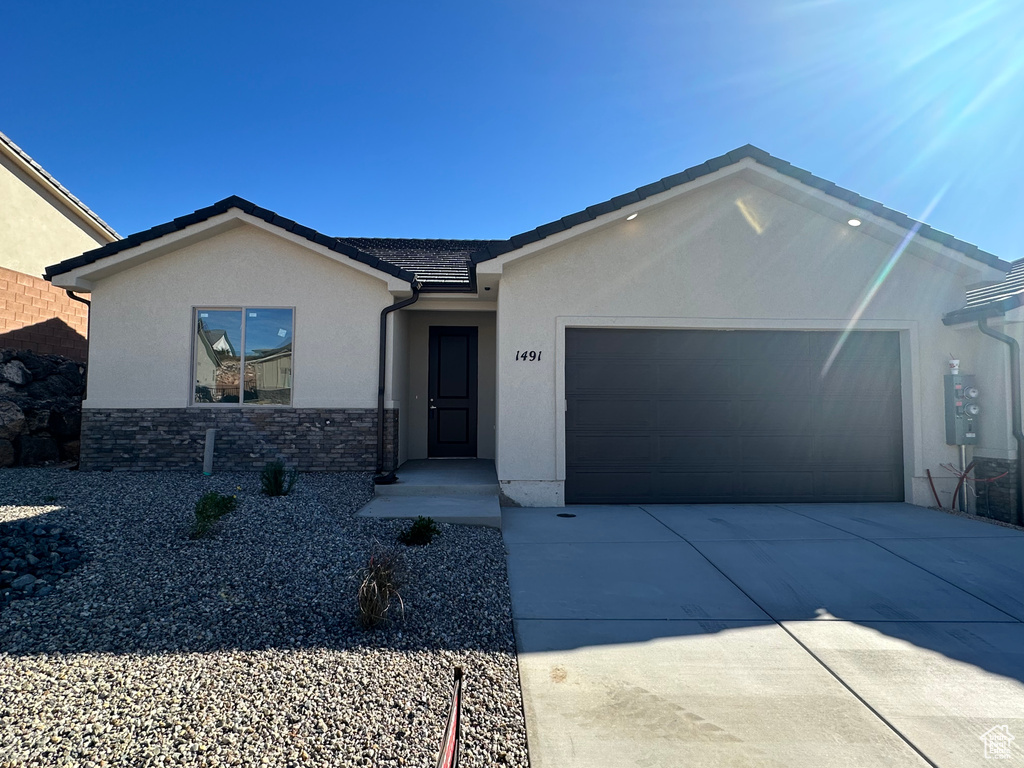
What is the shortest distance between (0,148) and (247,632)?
14510mm

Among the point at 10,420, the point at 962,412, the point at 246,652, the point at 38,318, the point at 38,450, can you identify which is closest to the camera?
the point at 246,652

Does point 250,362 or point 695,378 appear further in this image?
point 250,362

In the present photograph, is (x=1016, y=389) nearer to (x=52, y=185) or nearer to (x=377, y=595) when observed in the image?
(x=377, y=595)

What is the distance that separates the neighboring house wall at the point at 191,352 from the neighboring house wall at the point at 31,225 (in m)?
5.64

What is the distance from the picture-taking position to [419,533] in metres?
5.01

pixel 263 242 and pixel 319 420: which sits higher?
pixel 263 242

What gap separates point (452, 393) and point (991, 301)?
8.33 meters

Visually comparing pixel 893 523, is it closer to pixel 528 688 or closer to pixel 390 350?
pixel 528 688

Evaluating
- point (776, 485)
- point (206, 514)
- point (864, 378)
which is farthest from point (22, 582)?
point (864, 378)

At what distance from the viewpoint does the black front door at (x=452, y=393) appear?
10.1m

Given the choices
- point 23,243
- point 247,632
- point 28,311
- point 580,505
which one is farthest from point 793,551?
point 23,243

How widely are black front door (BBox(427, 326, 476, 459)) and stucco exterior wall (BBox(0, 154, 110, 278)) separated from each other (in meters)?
9.65

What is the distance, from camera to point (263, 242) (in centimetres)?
838

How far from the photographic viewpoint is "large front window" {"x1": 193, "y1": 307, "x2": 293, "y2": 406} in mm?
8289
